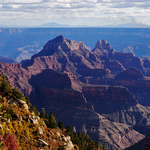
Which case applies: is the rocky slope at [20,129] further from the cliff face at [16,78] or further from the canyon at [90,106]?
the cliff face at [16,78]

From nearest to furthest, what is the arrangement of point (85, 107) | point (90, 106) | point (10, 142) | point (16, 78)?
point (10, 142)
point (90, 106)
point (85, 107)
point (16, 78)

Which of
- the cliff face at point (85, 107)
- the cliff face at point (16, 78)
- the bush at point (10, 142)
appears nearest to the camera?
the bush at point (10, 142)

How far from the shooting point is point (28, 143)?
117 ft

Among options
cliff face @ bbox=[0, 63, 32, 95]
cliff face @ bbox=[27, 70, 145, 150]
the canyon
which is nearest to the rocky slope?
cliff face @ bbox=[27, 70, 145, 150]

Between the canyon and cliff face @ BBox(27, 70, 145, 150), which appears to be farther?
the canyon

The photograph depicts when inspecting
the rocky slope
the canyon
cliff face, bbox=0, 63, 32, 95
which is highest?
the rocky slope

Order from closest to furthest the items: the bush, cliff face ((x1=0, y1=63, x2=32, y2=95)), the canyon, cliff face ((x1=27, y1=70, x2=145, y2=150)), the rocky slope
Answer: the bush → the rocky slope → cliff face ((x1=27, y1=70, x2=145, y2=150)) → the canyon → cliff face ((x1=0, y1=63, x2=32, y2=95))

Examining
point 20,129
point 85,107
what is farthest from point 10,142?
point 85,107

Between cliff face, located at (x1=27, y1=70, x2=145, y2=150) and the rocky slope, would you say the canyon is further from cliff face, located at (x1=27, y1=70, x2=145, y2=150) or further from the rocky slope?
the rocky slope

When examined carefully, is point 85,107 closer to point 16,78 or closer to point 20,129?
point 16,78

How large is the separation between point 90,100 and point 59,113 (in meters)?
29.4

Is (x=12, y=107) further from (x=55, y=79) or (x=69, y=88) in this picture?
(x=55, y=79)

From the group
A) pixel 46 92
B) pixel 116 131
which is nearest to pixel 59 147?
pixel 116 131

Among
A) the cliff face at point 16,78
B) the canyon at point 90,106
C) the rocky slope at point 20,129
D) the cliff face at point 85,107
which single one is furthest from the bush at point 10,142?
the cliff face at point 16,78
